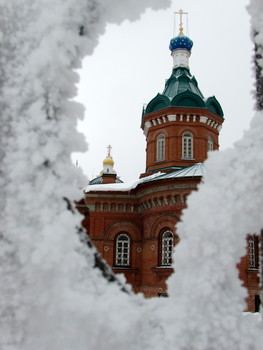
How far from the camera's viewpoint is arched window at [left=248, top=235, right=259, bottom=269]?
14227 millimetres

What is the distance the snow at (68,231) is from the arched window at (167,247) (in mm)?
11447

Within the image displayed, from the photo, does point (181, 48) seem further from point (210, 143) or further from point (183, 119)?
point (210, 143)

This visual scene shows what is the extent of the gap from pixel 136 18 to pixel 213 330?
234 centimetres

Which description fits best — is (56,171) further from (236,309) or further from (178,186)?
(178,186)

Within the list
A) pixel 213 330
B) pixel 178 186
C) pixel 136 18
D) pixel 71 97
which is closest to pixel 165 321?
pixel 213 330

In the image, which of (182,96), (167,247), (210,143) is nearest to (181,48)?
(182,96)

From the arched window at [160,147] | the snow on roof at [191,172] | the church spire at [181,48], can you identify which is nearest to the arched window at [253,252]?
the snow on roof at [191,172]

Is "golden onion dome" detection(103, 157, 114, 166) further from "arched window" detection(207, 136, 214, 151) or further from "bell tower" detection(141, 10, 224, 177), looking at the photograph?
"arched window" detection(207, 136, 214, 151)

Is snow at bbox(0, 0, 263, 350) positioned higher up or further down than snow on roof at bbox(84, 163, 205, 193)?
further down

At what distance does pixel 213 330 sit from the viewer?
2447mm

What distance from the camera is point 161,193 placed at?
14.2 m

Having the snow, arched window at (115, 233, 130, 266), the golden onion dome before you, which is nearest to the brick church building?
arched window at (115, 233, 130, 266)

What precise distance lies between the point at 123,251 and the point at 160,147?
5230mm

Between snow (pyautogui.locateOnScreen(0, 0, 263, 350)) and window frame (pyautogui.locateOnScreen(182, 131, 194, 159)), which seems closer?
snow (pyautogui.locateOnScreen(0, 0, 263, 350))
